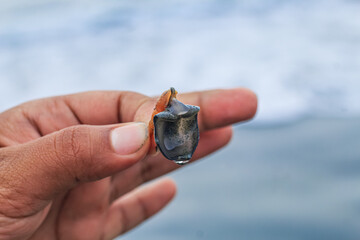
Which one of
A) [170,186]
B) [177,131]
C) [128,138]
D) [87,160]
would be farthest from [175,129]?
[170,186]

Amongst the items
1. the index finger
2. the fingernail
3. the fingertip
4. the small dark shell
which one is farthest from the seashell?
the fingertip

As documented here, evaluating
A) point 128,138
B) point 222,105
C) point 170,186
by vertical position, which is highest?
point 128,138

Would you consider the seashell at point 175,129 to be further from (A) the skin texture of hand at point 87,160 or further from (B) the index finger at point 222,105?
(B) the index finger at point 222,105

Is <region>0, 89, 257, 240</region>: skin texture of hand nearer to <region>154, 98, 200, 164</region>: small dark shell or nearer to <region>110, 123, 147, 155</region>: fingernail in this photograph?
<region>110, 123, 147, 155</region>: fingernail

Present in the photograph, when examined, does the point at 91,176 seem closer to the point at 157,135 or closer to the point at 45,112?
the point at 157,135

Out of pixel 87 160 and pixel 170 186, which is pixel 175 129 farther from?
pixel 170 186

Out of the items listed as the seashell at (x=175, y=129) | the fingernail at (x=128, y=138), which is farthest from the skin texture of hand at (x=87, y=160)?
the seashell at (x=175, y=129)

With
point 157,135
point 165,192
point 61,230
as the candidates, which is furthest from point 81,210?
point 157,135
